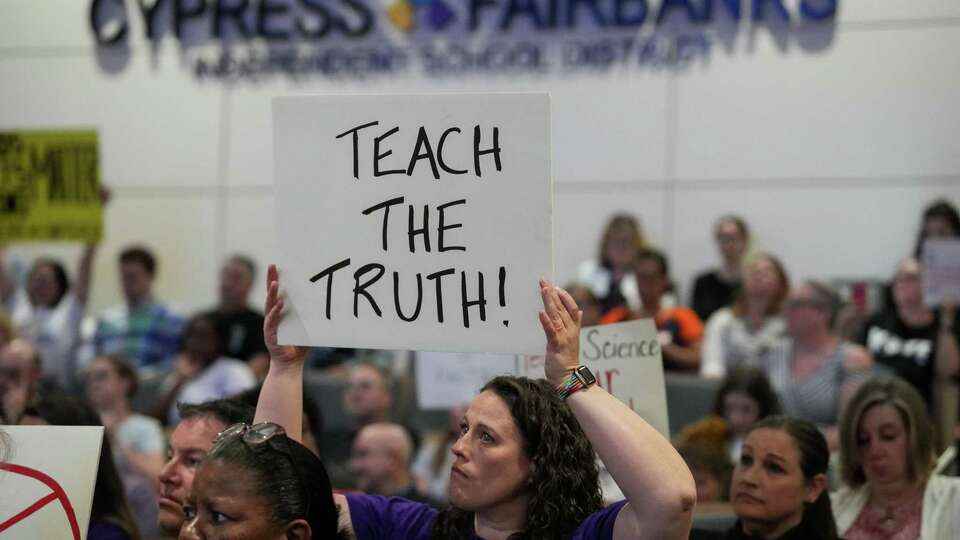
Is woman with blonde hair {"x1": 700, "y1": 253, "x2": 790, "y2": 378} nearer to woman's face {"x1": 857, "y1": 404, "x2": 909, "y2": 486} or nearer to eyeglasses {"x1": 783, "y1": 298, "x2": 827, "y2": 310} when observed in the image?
eyeglasses {"x1": 783, "y1": 298, "x2": 827, "y2": 310}

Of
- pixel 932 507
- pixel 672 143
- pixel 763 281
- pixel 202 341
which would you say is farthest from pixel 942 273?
pixel 202 341

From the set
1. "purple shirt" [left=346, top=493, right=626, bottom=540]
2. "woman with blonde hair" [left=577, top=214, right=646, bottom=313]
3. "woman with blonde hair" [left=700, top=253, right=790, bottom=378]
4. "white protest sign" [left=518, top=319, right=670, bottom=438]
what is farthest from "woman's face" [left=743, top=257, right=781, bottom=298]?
"purple shirt" [left=346, top=493, right=626, bottom=540]

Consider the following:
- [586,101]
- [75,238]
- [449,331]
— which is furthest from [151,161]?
[449,331]

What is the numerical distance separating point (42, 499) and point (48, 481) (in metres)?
0.04

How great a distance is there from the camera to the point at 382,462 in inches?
251

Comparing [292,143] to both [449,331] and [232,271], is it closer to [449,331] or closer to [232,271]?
[449,331]

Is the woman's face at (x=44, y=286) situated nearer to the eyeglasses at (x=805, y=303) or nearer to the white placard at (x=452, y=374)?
the white placard at (x=452, y=374)

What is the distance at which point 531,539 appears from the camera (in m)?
3.19

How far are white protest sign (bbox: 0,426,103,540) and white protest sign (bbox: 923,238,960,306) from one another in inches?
178

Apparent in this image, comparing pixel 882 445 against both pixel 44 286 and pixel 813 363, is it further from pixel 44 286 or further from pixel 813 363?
pixel 44 286

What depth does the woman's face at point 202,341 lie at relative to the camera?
8.05 metres

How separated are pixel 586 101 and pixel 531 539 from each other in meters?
7.32

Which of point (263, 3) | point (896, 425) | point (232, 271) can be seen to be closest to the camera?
point (896, 425)

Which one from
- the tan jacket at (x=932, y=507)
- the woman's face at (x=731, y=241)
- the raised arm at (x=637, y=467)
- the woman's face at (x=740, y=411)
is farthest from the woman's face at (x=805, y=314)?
the raised arm at (x=637, y=467)
